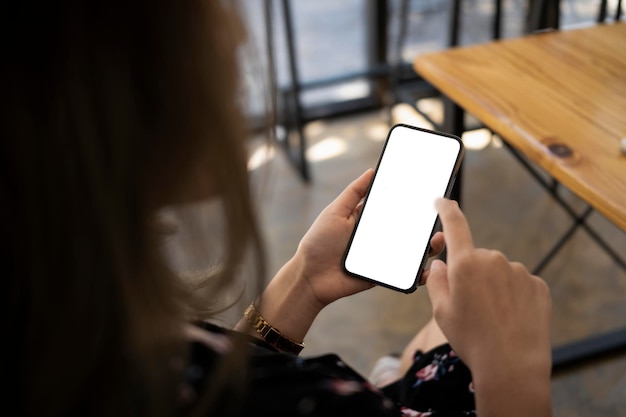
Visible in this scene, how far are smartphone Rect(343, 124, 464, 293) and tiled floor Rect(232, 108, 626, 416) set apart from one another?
0.55 m

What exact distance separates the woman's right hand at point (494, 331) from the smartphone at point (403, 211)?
0.16 metres

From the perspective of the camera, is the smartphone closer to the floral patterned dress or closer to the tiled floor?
the floral patterned dress

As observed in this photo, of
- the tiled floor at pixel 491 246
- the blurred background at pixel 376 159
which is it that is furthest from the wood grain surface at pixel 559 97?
the tiled floor at pixel 491 246

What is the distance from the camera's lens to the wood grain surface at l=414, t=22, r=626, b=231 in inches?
28.3

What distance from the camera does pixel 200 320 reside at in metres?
0.52

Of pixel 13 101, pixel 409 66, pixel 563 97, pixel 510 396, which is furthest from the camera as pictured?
pixel 409 66

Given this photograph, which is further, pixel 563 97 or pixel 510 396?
pixel 563 97

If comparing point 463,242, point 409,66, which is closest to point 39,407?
point 463,242

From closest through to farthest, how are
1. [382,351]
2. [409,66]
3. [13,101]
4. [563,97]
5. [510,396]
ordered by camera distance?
[13,101] → [510,396] → [563,97] → [382,351] → [409,66]

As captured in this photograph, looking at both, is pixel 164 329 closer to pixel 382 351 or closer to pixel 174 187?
pixel 174 187

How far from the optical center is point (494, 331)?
558mm

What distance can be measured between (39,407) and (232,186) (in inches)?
6.8

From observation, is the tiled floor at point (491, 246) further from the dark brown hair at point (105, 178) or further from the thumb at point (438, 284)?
the dark brown hair at point (105, 178)

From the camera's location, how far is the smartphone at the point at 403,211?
74 cm
